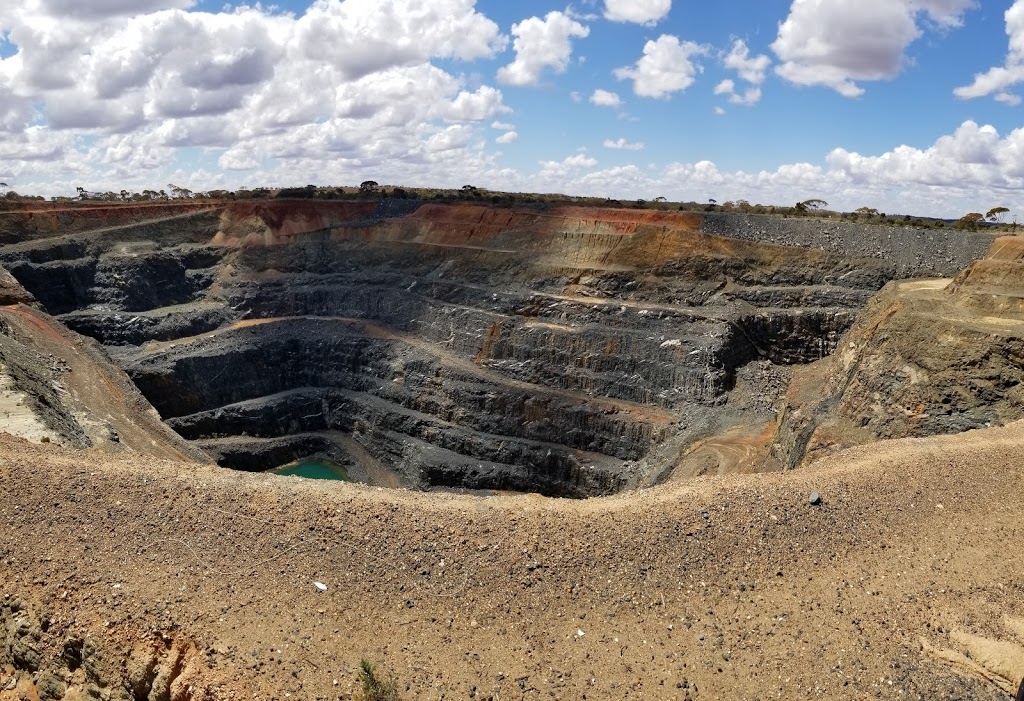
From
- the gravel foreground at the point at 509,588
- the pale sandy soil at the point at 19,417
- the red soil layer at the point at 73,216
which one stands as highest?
the red soil layer at the point at 73,216

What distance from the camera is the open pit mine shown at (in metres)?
9.27

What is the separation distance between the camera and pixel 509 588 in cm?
1030

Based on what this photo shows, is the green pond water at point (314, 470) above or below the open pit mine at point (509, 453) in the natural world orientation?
below

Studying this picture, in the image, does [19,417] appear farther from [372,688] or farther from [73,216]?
[73,216]

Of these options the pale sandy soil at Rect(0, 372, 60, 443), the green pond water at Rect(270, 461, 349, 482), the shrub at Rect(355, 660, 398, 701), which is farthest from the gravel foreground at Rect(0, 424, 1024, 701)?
the green pond water at Rect(270, 461, 349, 482)

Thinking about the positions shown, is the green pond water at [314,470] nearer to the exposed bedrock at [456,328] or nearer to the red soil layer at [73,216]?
the exposed bedrock at [456,328]

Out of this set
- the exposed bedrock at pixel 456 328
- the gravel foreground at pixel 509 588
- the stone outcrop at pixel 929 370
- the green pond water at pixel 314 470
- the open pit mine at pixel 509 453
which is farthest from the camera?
the green pond water at pixel 314 470

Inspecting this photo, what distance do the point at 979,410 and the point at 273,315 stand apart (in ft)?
142

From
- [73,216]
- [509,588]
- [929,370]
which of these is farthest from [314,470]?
[509,588]

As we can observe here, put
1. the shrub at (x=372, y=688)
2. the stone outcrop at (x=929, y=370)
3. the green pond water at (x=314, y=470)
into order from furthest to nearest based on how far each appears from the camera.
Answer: the green pond water at (x=314, y=470), the stone outcrop at (x=929, y=370), the shrub at (x=372, y=688)

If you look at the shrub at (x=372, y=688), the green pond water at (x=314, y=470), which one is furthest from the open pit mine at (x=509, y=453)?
the green pond water at (x=314, y=470)

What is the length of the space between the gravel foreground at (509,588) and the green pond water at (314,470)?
89.3ft

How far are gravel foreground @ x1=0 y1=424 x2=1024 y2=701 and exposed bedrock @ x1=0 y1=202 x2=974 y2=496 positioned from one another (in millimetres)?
16734

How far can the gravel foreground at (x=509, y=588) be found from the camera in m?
8.77
